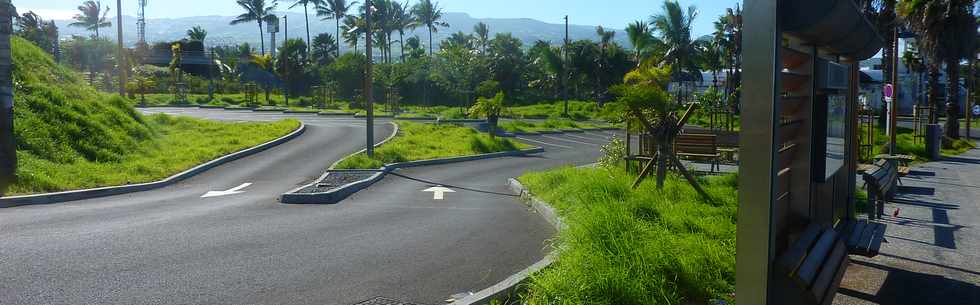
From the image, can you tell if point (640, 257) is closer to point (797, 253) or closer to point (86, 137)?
point (797, 253)

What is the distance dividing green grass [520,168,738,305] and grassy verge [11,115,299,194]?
33.2 ft

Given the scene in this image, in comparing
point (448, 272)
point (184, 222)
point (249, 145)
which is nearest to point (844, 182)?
point (448, 272)

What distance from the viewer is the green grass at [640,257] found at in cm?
554

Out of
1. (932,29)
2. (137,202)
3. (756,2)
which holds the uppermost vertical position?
(932,29)

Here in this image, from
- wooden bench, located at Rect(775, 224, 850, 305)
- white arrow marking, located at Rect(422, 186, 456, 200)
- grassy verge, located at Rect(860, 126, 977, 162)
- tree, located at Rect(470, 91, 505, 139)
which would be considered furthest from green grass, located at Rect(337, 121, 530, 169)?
wooden bench, located at Rect(775, 224, 850, 305)

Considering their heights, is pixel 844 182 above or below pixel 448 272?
above

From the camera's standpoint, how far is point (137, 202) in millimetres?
13359

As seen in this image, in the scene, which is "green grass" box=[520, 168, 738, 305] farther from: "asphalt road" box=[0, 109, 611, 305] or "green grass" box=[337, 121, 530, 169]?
"green grass" box=[337, 121, 530, 169]

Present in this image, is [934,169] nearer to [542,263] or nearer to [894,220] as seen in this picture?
[894,220]

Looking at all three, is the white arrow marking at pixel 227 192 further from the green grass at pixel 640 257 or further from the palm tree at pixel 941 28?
the palm tree at pixel 941 28

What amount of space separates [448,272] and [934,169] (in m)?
16.7

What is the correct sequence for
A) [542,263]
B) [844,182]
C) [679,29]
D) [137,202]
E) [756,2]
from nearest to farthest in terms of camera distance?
[756,2] < [542,263] < [844,182] < [137,202] < [679,29]

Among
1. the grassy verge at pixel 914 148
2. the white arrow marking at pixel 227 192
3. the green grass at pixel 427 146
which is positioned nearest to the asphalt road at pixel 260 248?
the white arrow marking at pixel 227 192

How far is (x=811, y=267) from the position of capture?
202 inches
